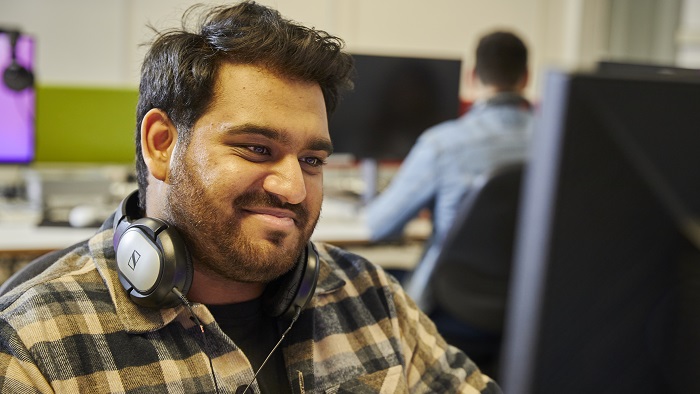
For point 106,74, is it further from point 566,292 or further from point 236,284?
point 566,292

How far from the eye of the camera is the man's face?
3.12 ft

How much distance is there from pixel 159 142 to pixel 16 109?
1.76 m

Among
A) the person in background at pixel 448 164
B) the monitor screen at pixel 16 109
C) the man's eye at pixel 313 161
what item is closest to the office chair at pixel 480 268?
the person in background at pixel 448 164

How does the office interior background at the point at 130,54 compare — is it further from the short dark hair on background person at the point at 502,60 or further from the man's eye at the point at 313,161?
the man's eye at the point at 313,161

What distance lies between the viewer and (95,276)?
931mm

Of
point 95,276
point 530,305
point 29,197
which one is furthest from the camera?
point 29,197

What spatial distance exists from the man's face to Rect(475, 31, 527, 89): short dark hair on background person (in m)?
1.58

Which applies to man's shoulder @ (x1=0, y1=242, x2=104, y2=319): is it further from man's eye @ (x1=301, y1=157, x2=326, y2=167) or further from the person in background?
the person in background

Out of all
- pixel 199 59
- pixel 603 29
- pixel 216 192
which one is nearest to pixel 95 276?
pixel 216 192

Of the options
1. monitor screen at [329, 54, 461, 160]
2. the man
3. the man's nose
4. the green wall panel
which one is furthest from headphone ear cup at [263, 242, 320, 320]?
the green wall panel

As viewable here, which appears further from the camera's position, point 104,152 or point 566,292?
point 104,152

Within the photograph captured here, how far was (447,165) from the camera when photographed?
2.23 meters

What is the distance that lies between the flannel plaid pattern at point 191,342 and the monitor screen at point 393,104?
4.78 ft

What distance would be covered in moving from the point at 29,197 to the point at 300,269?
2.01 m
